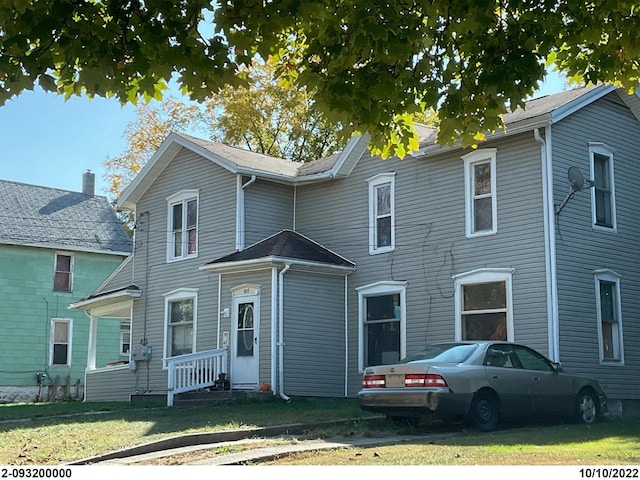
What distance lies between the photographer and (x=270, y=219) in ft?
75.1

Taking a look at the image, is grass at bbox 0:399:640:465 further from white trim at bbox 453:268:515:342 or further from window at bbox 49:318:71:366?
window at bbox 49:318:71:366

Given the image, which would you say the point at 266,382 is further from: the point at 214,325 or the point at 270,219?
the point at 270,219

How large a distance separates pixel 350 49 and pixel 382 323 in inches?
510

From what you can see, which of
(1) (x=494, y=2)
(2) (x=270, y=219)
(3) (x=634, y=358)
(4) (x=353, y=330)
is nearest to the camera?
(1) (x=494, y=2)

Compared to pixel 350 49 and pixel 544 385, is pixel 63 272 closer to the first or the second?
pixel 544 385

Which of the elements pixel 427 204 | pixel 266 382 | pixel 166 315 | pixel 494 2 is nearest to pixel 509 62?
pixel 494 2

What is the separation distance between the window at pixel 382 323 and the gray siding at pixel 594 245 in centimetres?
396

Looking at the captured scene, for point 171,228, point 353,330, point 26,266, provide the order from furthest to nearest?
point 26,266, point 171,228, point 353,330

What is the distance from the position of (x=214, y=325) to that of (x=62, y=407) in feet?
14.0

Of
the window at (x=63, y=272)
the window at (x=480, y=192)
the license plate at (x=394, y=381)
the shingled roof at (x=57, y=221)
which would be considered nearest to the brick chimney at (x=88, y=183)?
the shingled roof at (x=57, y=221)

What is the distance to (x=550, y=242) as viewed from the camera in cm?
1762

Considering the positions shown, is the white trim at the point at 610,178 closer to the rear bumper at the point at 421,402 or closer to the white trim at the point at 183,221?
the rear bumper at the point at 421,402

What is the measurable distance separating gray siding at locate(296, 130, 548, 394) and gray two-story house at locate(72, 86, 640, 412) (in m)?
0.04

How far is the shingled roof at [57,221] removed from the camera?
33.3m
